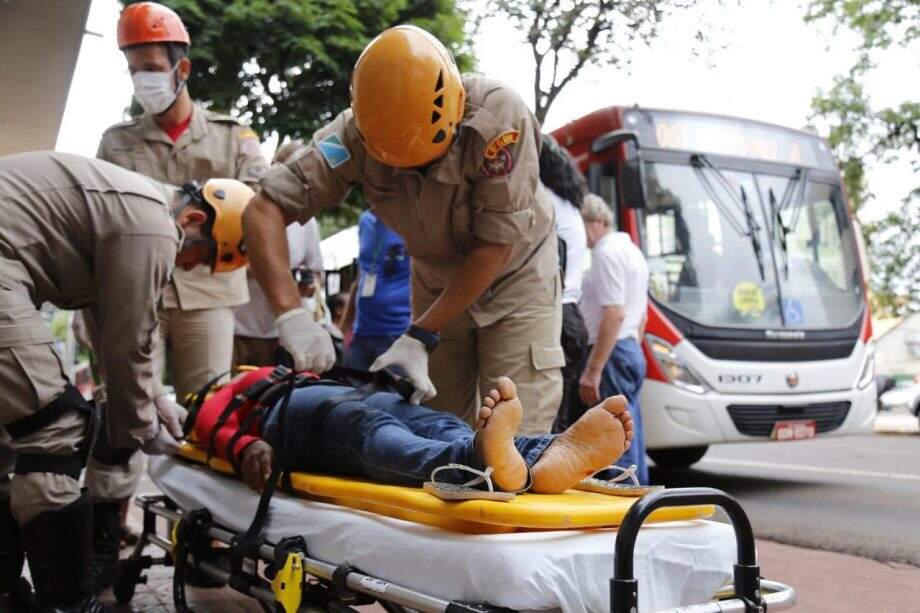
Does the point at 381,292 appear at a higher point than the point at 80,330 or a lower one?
higher

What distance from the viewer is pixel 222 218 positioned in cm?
349

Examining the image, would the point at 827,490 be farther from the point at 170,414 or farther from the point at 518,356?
the point at 170,414

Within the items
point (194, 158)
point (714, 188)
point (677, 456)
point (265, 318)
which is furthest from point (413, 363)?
point (677, 456)

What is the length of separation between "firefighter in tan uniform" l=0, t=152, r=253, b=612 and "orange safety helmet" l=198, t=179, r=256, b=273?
40 centimetres

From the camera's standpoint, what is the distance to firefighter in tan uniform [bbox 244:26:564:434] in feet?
9.51

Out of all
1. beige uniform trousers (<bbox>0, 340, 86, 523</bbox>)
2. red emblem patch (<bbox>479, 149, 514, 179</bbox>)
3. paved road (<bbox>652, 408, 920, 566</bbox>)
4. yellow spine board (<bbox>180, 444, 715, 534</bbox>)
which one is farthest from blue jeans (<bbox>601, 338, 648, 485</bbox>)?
beige uniform trousers (<bbox>0, 340, 86, 523</bbox>)

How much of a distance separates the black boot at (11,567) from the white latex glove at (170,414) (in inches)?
23.5

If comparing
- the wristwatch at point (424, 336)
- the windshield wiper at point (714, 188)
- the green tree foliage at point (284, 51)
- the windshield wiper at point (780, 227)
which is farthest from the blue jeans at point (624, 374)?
the green tree foliage at point (284, 51)

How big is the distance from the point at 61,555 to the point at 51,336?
0.62 meters

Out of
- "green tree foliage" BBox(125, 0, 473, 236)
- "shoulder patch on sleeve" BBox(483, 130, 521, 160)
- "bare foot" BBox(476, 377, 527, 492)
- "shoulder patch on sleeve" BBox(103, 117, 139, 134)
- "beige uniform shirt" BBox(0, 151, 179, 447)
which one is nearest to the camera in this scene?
"bare foot" BBox(476, 377, 527, 492)

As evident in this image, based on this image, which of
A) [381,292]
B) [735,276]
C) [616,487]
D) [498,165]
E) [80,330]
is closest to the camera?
[616,487]

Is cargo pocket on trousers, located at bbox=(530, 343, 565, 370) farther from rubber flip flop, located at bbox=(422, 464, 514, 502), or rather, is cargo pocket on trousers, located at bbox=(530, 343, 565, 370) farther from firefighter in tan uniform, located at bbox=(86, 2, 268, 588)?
firefighter in tan uniform, located at bbox=(86, 2, 268, 588)

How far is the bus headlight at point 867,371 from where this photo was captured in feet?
23.4

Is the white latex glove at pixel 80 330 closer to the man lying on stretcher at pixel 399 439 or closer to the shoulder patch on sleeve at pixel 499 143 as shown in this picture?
the man lying on stretcher at pixel 399 439
